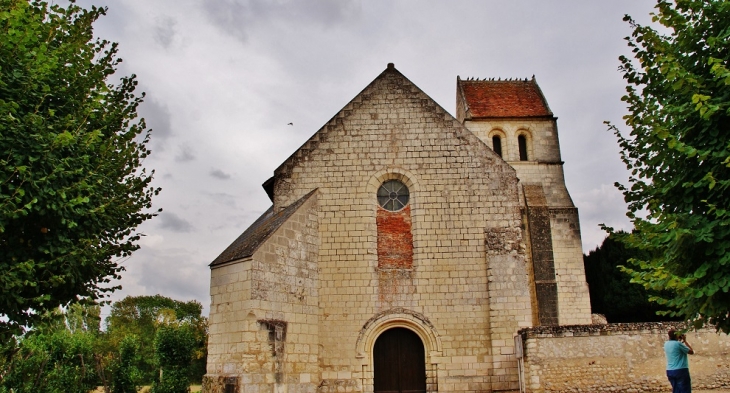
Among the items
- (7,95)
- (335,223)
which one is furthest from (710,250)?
(7,95)

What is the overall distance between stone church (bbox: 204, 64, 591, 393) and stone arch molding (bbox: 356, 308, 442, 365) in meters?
0.03

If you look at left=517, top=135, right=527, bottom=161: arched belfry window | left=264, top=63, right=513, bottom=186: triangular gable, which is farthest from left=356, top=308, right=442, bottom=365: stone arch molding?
left=517, top=135, right=527, bottom=161: arched belfry window

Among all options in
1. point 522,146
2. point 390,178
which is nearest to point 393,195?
point 390,178

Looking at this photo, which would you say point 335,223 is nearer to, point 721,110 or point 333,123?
point 333,123

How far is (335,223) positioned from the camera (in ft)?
47.1

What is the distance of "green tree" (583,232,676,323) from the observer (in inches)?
1146

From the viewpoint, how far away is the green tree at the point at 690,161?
6789 millimetres

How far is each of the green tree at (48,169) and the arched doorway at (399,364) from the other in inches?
261

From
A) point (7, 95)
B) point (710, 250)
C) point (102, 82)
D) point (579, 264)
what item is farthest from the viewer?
point (579, 264)

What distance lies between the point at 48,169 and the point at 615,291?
28.5 m

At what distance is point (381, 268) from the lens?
14078 mm

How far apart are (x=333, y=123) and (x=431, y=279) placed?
4912mm

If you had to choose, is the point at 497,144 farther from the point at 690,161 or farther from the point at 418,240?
the point at 690,161

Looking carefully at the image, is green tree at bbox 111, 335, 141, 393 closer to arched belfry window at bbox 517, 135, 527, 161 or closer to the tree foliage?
the tree foliage
